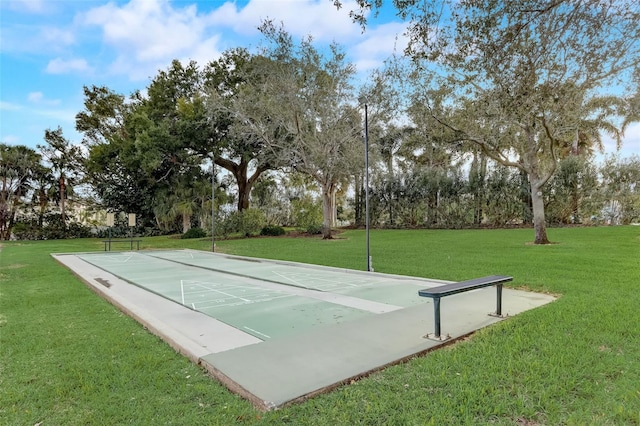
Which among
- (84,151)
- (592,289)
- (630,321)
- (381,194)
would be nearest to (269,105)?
(381,194)

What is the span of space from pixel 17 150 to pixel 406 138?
1097 inches

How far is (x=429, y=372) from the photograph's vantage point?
2.96 meters

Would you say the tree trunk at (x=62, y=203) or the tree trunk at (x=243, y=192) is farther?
the tree trunk at (x=62, y=203)

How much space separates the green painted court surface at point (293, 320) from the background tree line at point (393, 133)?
3.80 m

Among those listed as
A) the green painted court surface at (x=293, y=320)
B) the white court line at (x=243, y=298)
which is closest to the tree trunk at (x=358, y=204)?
the green painted court surface at (x=293, y=320)

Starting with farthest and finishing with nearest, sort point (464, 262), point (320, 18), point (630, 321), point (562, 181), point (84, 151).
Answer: point (84, 151) → point (562, 181) → point (464, 262) → point (320, 18) → point (630, 321)

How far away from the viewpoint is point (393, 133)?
69.3 feet

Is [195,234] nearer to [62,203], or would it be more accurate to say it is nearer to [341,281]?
[62,203]

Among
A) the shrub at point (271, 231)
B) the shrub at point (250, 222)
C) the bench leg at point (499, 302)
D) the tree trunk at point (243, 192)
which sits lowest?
the bench leg at point (499, 302)

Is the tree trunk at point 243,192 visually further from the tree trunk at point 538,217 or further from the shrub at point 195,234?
the tree trunk at point 538,217

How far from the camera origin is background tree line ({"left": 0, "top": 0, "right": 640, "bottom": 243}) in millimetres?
5898

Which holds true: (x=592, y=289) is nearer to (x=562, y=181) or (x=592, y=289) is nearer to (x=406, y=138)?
(x=562, y=181)

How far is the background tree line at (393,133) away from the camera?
5898 mm

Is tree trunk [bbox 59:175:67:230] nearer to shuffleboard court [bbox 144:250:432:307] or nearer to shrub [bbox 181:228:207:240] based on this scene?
shrub [bbox 181:228:207:240]
